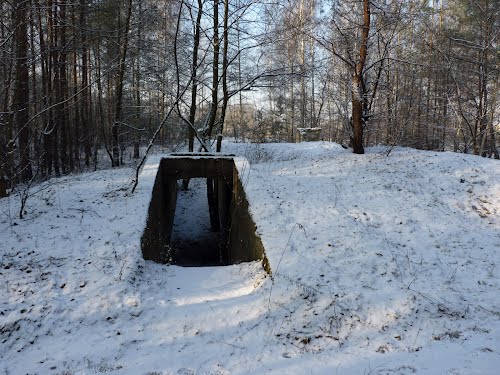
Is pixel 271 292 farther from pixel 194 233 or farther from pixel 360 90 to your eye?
pixel 360 90

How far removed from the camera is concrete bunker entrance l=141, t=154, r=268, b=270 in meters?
7.62

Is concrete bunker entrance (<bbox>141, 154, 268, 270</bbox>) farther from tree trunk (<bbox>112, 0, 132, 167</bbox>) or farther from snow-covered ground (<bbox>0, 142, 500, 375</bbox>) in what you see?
tree trunk (<bbox>112, 0, 132, 167</bbox>)

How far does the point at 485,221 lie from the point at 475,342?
173 inches

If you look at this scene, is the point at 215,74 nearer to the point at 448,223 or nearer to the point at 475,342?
the point at 448,223

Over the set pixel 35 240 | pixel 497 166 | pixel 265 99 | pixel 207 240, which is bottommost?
pixel 207 240

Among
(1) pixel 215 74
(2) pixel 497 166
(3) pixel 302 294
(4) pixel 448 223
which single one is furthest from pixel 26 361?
(2) pixel 497 166

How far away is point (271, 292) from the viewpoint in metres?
5.32

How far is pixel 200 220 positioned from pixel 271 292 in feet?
26.2

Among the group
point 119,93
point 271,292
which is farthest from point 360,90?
point 119,93

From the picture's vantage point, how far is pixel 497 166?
32.7 feet

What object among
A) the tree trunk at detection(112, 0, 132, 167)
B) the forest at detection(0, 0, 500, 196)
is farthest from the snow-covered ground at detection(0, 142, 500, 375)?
the tree trunk at detection(112, 0, 132, 167)

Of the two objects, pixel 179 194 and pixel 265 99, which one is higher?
pixel 265 99

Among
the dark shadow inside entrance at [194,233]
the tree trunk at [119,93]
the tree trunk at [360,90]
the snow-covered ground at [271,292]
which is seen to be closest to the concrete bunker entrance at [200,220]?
the dark shadow inside entrance at [194,233]

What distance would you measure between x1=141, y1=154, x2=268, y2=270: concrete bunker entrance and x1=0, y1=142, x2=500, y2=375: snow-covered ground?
1.58 ft
